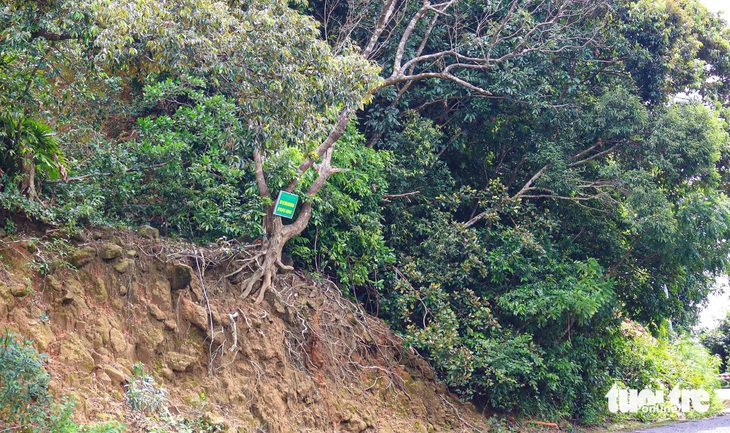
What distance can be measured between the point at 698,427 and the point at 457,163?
24.9 feet

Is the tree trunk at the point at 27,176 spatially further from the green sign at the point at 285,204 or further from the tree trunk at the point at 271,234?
the green sign at the point at 285,204

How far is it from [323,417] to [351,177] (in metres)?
4.36

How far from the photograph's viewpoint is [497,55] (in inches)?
562

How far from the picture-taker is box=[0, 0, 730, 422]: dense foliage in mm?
8625

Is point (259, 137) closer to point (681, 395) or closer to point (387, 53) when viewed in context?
point (387, 53)

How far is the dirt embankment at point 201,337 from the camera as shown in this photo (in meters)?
7.50

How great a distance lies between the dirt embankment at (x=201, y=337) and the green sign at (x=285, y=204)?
2.59 feet

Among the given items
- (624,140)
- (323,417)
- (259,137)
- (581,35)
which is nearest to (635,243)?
(624,140)

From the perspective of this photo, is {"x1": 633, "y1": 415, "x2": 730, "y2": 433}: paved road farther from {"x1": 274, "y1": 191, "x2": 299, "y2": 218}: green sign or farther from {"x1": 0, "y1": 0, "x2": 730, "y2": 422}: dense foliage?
{"x1": 274, "y1": 191, "x2": 299, "y2": 218}: green sign

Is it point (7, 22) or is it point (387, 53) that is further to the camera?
point (387, 53)

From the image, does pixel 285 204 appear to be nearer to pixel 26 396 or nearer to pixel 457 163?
pixel 26 396

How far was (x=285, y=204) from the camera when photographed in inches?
402

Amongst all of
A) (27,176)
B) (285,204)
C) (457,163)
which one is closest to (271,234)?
Answer: (285,204)

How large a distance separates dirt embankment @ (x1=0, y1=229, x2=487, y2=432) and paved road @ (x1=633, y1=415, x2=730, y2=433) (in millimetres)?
4726
